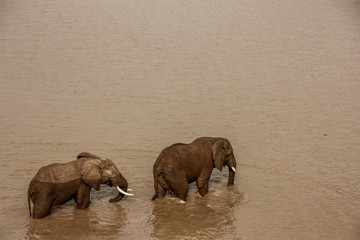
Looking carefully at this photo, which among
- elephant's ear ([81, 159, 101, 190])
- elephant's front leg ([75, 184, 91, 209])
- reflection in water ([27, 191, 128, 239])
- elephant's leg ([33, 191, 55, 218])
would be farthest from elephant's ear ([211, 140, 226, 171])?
elephant's leg ([33, 191, 55, 218])

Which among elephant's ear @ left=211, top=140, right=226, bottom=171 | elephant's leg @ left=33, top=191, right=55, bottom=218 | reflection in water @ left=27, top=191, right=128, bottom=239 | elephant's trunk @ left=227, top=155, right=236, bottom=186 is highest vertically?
elephant's ear @ left=211, top=140, right=226, bottom=171

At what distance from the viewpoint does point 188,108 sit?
1998 centimetres

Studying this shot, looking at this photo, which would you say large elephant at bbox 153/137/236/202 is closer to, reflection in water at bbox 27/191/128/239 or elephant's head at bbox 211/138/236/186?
elephant's head at bbox 211/138/236/186

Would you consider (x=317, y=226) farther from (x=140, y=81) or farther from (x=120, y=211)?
(x=140, y=81)

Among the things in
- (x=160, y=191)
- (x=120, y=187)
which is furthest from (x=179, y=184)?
(x=120, y=187)

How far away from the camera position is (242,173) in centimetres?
1557

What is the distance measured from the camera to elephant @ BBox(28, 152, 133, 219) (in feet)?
39.7

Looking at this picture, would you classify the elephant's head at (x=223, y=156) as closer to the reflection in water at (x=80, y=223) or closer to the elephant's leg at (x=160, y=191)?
the elephant's leg at (x=160, y=191)

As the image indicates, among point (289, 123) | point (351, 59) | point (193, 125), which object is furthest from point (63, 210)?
point (351, 59)

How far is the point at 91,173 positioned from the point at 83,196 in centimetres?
56

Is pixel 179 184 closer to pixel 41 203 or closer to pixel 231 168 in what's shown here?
pixel 231 168

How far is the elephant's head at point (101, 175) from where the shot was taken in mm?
12656

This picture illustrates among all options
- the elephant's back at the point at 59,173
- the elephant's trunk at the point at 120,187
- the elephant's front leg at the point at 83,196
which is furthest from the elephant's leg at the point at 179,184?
the elephant's back at the point at 59,173

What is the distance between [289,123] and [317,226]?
7.03 meters
